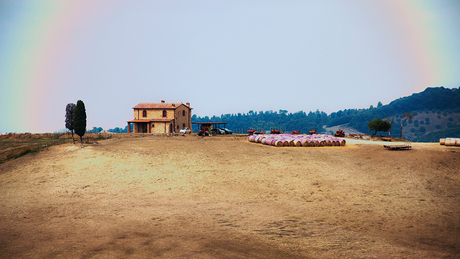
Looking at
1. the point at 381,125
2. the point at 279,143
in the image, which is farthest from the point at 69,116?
the point at 381,125

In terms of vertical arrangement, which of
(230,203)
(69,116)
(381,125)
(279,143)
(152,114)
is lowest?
(230,203)

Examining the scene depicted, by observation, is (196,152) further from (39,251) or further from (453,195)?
(453,195)

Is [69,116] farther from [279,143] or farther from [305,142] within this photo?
[305,142]

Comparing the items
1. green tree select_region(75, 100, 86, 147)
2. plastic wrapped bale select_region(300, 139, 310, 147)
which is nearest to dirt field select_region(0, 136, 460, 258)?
plastic wrapped bale select_region(300, 139, 310, 147)

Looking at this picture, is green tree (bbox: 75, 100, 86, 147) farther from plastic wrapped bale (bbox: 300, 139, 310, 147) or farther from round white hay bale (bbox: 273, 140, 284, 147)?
plastic wrapped bale (bbox: 300, 139, 310, 147)

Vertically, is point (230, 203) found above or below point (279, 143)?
below

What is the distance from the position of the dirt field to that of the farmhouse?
121 feet

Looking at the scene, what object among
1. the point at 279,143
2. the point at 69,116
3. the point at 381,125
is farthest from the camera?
the point at 381,125

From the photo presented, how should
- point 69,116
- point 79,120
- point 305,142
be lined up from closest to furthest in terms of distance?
point 305,142 → point 79,120 → point 69,116

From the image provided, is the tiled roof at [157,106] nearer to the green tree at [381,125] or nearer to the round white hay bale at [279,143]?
the round white hay bale at [279,143]

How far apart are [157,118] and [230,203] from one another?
54.3 meters

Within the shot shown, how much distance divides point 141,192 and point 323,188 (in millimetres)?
11753

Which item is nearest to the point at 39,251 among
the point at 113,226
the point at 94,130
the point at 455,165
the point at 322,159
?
the point at 113,226

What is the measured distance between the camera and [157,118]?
6625cm
